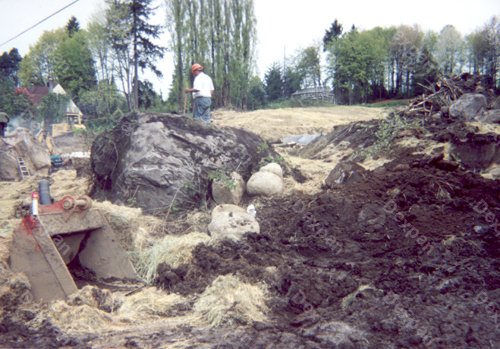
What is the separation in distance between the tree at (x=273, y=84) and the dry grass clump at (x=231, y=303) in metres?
33.2

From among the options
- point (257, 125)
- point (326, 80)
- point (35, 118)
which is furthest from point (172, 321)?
point (326, 80)

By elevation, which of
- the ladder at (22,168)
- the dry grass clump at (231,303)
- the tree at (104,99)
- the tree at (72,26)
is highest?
the tree at (72,26)

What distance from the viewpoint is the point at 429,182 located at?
6.78 meters

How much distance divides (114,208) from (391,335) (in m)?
3.23

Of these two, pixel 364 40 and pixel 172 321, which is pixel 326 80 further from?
pixel 172 321

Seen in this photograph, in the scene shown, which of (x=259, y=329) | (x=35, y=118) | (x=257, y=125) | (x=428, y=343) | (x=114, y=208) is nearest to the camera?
(x=428, y=343)

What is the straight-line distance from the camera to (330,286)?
4445 mm

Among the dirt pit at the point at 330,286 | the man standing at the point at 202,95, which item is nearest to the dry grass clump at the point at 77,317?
the dirt pit at the point at 330,286

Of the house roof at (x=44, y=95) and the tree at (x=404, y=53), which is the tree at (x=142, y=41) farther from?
the tree at (x=404, y=53)

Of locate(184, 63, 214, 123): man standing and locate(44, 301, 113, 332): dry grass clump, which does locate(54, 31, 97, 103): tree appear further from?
locate(44, 301, 113, 332): dry grass clump

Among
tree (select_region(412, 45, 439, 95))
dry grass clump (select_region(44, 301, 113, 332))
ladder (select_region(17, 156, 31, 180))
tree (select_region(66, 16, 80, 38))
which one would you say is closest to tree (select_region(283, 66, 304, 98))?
tree (select_region(412, 45, 439, 95))

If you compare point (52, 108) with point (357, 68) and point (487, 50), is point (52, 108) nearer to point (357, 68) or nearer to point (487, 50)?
point (357, 68)

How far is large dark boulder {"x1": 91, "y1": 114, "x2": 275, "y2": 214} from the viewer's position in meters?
7.50

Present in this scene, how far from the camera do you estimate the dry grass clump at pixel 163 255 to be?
4.98 m
